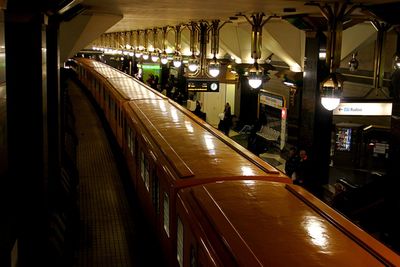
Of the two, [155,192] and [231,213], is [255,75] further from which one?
[231,213]

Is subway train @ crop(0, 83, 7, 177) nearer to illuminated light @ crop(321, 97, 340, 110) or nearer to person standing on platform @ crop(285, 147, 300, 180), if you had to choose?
illuminated light @ crop(321, 97, 340, 110)

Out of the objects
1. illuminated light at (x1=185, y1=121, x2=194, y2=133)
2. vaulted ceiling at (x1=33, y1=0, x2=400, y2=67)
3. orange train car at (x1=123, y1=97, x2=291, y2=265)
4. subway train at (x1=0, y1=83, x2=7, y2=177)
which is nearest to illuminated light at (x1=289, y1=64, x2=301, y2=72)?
vaulted ceiling at (x1=33, y1=0, x2=400, y2=67)

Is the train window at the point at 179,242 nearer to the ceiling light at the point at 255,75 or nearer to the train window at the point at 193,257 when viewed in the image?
the train window at the point at 193,257

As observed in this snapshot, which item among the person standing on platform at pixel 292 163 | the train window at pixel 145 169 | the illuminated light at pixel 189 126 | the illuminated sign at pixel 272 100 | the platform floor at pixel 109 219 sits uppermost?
the illuminated sign at pixel 272 100

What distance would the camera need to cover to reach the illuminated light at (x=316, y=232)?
3.44 meters

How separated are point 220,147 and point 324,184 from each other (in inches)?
217

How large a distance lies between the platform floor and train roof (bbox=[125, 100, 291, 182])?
48.2 inches

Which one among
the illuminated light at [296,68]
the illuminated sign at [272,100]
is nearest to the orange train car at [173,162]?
the illuminated light at [296,68]

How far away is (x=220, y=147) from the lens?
21.8 ft

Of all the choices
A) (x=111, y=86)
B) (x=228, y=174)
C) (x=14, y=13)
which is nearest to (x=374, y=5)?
(x=228, y=174)

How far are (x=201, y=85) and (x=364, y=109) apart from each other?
7.17 m

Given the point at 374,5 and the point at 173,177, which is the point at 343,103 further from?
the point at 173,177

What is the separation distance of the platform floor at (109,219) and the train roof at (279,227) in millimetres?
2059

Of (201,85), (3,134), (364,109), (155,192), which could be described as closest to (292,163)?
(364,109)
